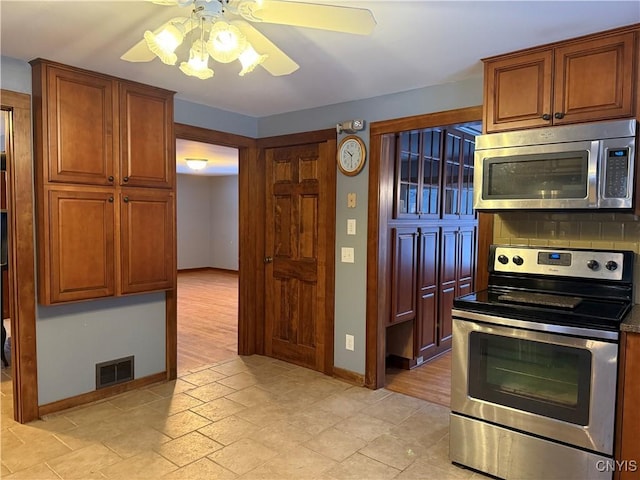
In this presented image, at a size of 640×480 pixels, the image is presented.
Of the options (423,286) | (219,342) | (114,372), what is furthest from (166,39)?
(219,342)

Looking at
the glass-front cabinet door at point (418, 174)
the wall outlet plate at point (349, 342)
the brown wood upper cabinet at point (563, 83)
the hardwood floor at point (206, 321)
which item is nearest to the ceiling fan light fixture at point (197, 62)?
the brown wood upper cabinet at point (563, 83)

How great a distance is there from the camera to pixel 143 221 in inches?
128

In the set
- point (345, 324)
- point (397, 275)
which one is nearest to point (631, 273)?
point (397, 275)

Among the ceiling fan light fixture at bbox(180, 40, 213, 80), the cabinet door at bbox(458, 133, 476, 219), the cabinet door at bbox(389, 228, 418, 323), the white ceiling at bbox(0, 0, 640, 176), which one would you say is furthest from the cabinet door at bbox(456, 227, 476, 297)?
the ceiling fan light fixture at bbox(180, 40, 213, 80)

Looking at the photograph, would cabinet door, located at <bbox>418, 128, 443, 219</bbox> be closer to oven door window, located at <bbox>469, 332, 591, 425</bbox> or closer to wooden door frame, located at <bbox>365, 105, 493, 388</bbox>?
wooden door frame, located at <bbox>365, 105, 493, 388</bbox>

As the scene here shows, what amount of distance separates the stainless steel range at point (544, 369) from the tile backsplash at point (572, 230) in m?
0.11

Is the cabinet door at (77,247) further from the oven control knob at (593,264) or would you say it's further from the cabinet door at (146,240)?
the oven control knob at (593,264)

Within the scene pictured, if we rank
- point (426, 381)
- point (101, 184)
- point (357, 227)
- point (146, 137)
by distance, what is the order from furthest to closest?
point (426, 381) < point (357, 227) < point (146, 137) < point (101, 184)

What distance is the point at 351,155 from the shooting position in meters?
3.57

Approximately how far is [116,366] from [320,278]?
168 centimetres

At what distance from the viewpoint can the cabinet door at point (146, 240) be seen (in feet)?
10.3

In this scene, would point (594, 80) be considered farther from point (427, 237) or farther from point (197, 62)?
point (427, 237)

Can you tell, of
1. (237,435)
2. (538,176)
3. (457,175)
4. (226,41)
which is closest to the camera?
(226,41)

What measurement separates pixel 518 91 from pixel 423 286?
201cm
